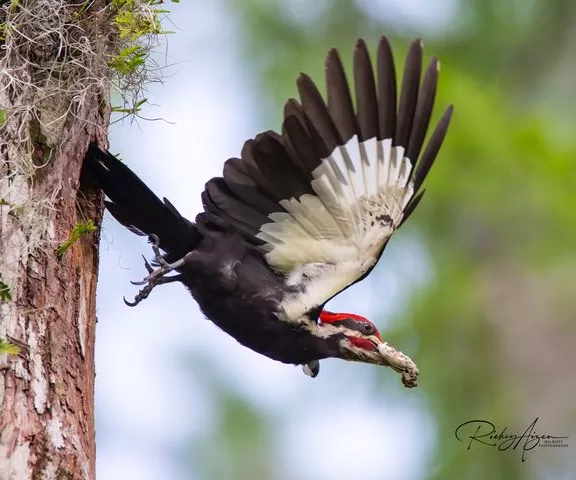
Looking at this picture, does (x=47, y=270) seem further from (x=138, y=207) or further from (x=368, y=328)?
(x=368, y=328)

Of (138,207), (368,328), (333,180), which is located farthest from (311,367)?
(138,207)

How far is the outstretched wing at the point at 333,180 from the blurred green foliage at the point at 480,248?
2.82 m

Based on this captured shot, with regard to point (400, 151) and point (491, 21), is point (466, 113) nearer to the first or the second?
point (491, 21)

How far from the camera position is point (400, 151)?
351cm

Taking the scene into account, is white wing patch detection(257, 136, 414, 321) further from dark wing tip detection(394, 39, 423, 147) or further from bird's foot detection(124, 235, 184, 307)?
bird's foot detection(124, 235, 184, 307)

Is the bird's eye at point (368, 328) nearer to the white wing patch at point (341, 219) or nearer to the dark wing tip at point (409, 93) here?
the white wing patch at point (341, 219)

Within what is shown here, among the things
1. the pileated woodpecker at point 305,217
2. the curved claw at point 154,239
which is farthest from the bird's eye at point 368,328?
the curved claw at point 154,239

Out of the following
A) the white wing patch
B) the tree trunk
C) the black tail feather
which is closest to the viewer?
the tree trunk

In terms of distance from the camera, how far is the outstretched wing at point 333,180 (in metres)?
3.36

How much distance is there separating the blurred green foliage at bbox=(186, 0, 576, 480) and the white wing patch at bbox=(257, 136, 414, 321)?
282 centimetres

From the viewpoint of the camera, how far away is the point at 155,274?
348 cm

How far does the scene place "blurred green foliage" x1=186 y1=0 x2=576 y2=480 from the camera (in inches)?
250

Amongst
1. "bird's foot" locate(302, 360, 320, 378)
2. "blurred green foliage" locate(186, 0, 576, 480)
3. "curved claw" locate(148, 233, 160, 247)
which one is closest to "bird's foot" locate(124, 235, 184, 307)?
"curved claw" locate(148, 233, 160, 247)

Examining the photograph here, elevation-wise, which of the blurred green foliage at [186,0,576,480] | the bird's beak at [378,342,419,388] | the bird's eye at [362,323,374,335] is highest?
the blurred green foliage at [186,0,576,480]
